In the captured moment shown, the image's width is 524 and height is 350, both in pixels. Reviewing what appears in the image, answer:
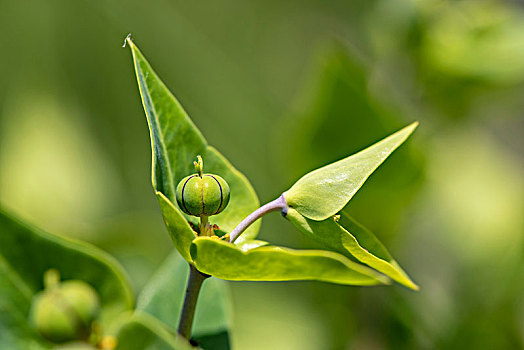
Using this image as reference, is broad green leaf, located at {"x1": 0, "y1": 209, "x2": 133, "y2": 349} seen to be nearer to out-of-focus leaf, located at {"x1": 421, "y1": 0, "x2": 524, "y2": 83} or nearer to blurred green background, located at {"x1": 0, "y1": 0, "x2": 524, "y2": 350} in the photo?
blurred green background, located at {"x1": 0, "y1": 0, "x2": 524, "y2": 350}

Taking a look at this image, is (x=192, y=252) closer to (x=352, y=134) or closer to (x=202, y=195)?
(x=202, y=195)

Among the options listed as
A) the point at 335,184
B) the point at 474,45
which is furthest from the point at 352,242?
the point at 474,45

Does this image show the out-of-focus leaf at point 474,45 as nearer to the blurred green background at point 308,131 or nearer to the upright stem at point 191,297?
the blurred green background at point 308,131

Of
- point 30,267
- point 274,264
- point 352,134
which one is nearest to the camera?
point 274,264

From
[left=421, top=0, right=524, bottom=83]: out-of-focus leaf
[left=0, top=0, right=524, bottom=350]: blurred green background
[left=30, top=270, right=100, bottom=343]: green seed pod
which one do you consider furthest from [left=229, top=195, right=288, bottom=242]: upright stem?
[left=421, top=0, right=524, bottom=83]: out-of-focus leaf

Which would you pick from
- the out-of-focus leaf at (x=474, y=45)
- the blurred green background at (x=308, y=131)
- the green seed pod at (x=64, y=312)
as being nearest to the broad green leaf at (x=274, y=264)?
the green seed pod at (x=64, y=312)

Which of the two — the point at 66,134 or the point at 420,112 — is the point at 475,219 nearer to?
the point at 420,112

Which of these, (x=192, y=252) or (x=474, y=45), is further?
(x=474, y=45)
